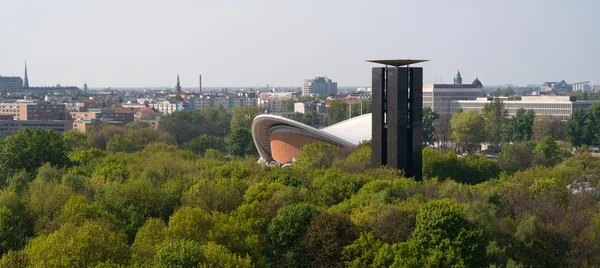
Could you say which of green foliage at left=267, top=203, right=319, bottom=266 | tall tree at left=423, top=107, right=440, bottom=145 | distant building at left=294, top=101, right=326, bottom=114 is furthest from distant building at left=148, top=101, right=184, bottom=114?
green foliage at left=267, top=203, right=319, bottom=266

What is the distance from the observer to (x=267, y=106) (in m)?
187

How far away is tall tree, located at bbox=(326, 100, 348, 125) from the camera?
387ft

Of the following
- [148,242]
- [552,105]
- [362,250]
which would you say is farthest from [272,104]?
[148,242]

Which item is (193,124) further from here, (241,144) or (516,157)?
(516,157)

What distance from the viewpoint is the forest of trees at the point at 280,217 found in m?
28.6

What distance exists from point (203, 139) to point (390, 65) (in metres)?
48.5

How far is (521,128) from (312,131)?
32.5 meters

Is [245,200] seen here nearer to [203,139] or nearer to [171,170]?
[171,170]

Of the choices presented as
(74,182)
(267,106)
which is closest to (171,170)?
(74,182)

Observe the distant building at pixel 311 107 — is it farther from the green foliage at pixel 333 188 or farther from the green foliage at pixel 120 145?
the green foliage at pixel 333 188

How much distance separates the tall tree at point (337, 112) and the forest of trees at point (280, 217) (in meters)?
66.3

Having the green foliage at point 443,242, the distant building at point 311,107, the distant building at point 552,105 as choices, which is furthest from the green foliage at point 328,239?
the distant building at point 311,107

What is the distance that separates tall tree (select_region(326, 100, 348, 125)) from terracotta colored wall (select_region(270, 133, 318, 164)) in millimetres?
46582

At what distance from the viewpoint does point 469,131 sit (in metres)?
89.4
